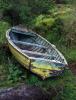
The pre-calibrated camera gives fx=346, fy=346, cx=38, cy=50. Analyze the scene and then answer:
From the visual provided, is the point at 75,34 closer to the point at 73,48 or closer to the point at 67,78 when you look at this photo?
the point at 73,48

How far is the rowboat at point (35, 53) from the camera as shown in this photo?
9602mm

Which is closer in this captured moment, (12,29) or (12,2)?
(12,29)

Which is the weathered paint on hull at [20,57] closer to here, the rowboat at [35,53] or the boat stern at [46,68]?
the rowboat at [35,53]

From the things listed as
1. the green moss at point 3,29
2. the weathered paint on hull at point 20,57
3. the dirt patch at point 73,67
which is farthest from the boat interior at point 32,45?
the dirt patch at point 73,67

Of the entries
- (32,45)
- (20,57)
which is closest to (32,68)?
(20,57)

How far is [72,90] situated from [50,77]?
2.33 ft

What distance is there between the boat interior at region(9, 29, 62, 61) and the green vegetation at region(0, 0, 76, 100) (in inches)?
17.2

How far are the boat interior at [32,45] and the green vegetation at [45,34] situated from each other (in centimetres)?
44

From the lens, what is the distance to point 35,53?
1070 cm

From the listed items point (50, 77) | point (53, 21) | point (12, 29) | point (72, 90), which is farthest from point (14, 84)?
point (53, 21)

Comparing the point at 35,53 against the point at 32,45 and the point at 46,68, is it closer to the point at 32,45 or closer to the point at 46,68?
the point at 32,45

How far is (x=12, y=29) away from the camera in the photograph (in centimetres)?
1223

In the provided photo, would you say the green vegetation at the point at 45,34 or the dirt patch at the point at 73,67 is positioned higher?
the green vegetation at the point at 45,34

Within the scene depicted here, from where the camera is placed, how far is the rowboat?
960cm
